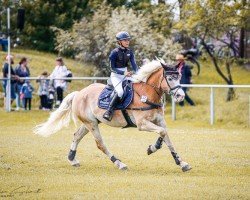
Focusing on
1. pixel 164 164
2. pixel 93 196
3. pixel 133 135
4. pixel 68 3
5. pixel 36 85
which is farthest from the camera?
pixel 68 3

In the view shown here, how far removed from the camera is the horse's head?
15.5m

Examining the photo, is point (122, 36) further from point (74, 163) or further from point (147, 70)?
point (74, 163)

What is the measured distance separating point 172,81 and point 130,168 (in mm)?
1955

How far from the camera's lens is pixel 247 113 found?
87.4ft

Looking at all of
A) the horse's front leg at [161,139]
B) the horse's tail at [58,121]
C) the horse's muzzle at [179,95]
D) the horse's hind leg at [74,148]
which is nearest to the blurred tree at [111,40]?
the horse's tail at [58,121]

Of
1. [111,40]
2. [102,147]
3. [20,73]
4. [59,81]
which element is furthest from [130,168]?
[111,40]

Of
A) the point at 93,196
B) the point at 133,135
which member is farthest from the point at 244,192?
the point at 133,135

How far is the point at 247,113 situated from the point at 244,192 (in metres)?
14.8

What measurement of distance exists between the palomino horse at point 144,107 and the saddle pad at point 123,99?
9 cm

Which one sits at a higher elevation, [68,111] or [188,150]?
[68,111]

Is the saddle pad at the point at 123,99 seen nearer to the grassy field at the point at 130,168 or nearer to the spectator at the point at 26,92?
the grassy field at the point at 130,168

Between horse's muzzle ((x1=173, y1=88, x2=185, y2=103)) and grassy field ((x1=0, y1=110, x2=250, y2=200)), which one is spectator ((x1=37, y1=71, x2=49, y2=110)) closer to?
grassy field ((x1=0, y1=110, x2=250, y2=200))

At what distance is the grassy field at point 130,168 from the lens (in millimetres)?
12172

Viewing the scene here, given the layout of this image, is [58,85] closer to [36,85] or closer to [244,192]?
[36,85]
